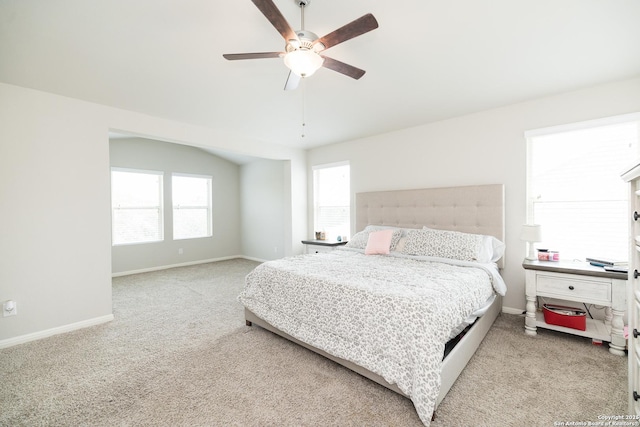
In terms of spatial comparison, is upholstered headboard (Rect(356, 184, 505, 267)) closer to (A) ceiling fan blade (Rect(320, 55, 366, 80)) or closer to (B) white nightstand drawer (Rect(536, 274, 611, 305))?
(B) white nightstand drawer (Rect(536, 274, 611, 305))

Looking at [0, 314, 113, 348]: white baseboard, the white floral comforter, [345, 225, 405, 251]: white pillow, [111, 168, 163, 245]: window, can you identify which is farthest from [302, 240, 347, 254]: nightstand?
[111, 168, 163, 245]: window

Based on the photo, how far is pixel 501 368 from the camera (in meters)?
2.06

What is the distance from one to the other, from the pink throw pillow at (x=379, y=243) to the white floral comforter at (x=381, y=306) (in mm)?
411

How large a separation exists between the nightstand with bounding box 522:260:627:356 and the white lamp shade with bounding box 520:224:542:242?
0.76 feet

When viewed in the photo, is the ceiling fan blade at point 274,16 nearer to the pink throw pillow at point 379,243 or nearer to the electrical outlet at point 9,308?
the pink throw pillow at point 379,243

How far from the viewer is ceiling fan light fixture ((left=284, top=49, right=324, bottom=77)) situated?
63.7 inches

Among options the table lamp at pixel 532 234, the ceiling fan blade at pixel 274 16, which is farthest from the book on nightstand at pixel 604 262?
the ceiling fan blade at pixel 274 16

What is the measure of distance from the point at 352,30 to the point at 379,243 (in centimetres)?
242

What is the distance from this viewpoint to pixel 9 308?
255 cm

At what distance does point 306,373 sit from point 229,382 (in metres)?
0.56

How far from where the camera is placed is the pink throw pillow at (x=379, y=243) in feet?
11.0

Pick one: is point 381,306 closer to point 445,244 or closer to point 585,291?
point 445,244

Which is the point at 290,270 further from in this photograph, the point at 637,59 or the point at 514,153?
the point at 637,59

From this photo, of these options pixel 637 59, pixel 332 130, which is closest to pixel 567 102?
pixel 637 59
